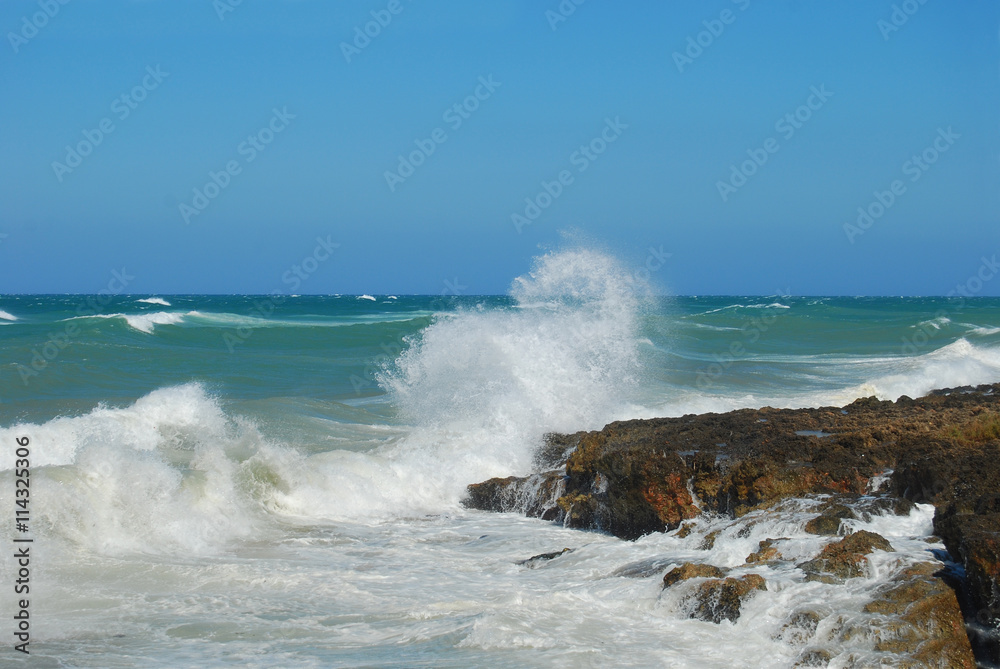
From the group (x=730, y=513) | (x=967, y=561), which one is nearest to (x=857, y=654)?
(x=967, y=561)

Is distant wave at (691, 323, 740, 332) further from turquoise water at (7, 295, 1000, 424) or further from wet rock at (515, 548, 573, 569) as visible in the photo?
wet rock at (515, 548, 573, 569)

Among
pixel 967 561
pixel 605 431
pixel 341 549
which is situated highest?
pixel 605 431

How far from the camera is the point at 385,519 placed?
10156 mm

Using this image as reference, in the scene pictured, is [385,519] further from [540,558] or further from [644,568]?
[644,568]

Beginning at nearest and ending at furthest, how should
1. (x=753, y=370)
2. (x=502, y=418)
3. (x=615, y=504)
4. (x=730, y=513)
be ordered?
(x=730, y=513), (x=615, y=504), (x=502, y=418), (x=753, y=370)

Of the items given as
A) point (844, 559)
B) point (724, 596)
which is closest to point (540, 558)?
point (724, 596)

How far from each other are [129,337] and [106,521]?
2217cm

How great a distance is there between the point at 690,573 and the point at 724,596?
45cm

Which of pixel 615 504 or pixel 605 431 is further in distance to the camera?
pixel 605 431

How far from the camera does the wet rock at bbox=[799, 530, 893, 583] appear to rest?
595 centimetres

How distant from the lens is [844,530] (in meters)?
6.91

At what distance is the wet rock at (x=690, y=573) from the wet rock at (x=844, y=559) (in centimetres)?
58

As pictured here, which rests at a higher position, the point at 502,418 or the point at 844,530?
the point at 502,418

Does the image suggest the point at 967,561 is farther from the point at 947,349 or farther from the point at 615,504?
the point at 947,349
